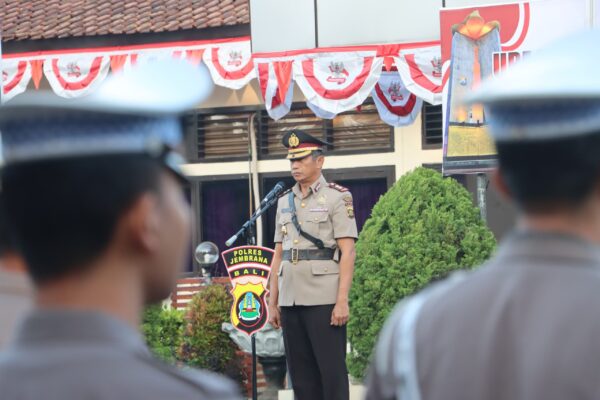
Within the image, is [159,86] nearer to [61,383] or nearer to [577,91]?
[61,383]

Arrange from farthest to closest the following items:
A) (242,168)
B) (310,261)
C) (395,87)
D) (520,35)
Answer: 1. (242,168)
2. (395,87)
3. (520,35)
4. (310,261)

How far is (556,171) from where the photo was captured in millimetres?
1899

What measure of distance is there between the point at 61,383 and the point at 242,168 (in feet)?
44.0

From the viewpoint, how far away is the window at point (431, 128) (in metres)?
14.5

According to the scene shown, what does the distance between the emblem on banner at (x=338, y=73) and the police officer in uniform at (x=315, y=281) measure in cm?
568

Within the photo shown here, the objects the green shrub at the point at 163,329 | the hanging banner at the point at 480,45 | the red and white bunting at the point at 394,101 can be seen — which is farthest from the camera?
the red and white bunting at the point at 394,101

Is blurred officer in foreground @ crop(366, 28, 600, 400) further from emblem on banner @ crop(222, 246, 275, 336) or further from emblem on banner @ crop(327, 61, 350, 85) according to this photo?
emblem on banner @ crop(327, 61, 350, 85)

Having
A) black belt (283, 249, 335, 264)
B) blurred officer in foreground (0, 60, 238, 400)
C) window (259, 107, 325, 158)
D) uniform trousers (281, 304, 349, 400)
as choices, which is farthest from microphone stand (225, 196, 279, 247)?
blurred officer in foreground (0, 60, 238, 400)

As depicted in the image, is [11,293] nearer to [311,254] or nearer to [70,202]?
[70,202]

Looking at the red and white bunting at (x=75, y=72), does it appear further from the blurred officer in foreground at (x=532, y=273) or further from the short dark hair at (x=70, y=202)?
the short dark hair at (x=70, y=202)

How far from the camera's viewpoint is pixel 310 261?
7789 millimetres

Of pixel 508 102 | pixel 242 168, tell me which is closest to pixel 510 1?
pixel 242 168

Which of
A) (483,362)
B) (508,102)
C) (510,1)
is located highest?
(510,1)

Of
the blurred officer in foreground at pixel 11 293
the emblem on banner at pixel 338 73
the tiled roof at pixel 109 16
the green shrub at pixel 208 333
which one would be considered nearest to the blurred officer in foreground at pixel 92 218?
the blurred officer in foreground at pixel 11 293
